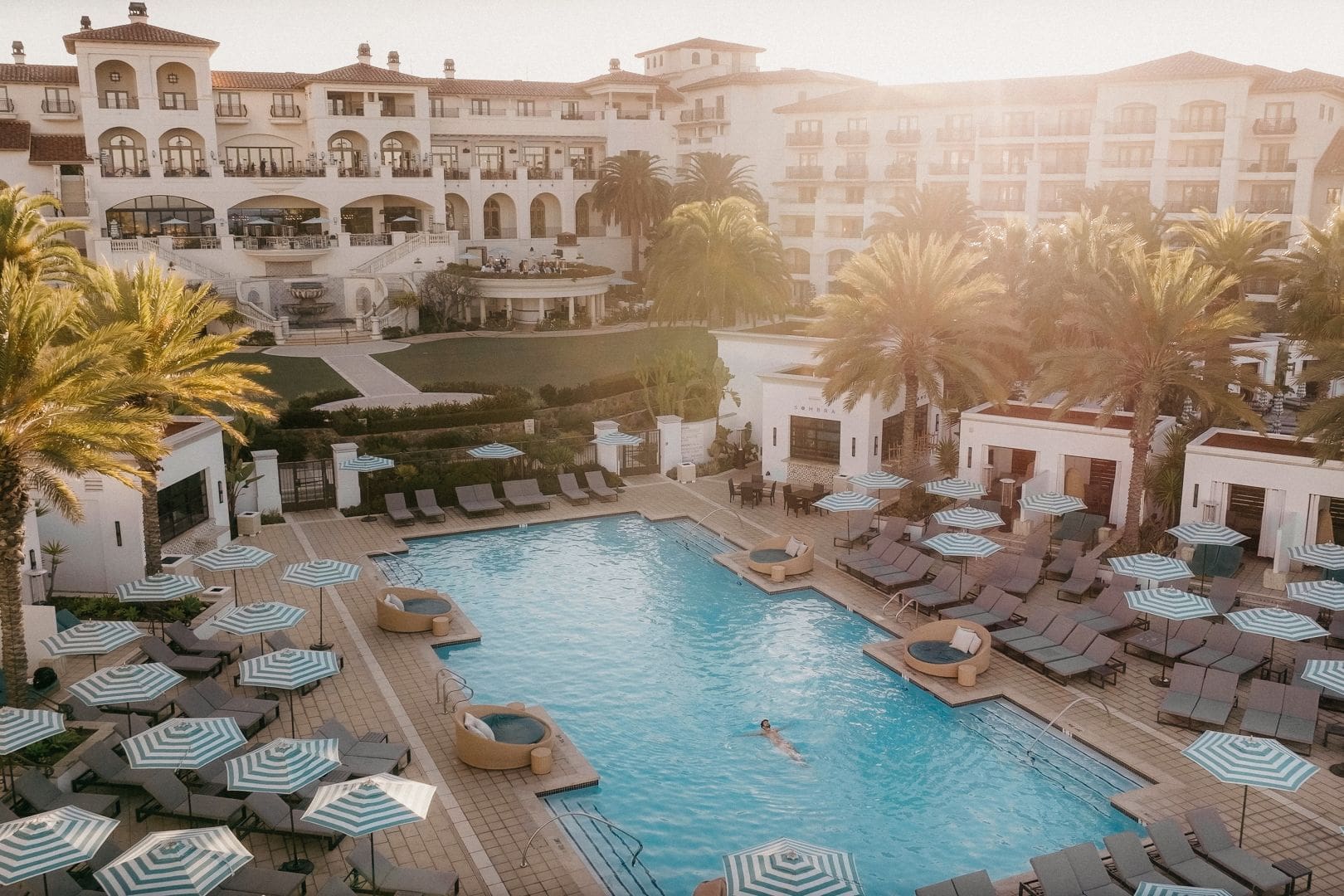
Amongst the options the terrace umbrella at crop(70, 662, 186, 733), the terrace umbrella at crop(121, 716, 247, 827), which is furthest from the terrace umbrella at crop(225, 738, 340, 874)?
the terrace umbrella at crop(70, 662, 186, 733)

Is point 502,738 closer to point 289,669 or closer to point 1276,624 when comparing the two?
point 289,669

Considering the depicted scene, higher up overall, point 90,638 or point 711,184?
point 711,184

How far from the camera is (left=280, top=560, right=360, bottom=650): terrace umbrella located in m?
21.0

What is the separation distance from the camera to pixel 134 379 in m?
17.2

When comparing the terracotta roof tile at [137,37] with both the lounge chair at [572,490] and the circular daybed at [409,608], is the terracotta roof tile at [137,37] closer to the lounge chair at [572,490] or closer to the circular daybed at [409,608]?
the lounge chair at [572,490]

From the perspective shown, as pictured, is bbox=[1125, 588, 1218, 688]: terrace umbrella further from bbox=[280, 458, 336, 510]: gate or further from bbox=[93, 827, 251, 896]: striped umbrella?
bbox=[280, 458, 336, 510]: gate

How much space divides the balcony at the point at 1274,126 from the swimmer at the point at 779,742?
54583 millimetres

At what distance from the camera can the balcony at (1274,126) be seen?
57.9 meters

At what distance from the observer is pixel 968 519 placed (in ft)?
81.5

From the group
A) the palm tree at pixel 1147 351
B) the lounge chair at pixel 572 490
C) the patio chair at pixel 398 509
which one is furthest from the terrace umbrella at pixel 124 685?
the palm tree at pixel 1147 351

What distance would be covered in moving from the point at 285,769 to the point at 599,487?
18.4 meters

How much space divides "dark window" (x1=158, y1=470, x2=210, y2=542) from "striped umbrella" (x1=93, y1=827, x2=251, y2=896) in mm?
13689

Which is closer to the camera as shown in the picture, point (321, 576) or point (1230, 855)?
point (1230, 855)

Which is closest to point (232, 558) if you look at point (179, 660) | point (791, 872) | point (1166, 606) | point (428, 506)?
point (179, 660)
